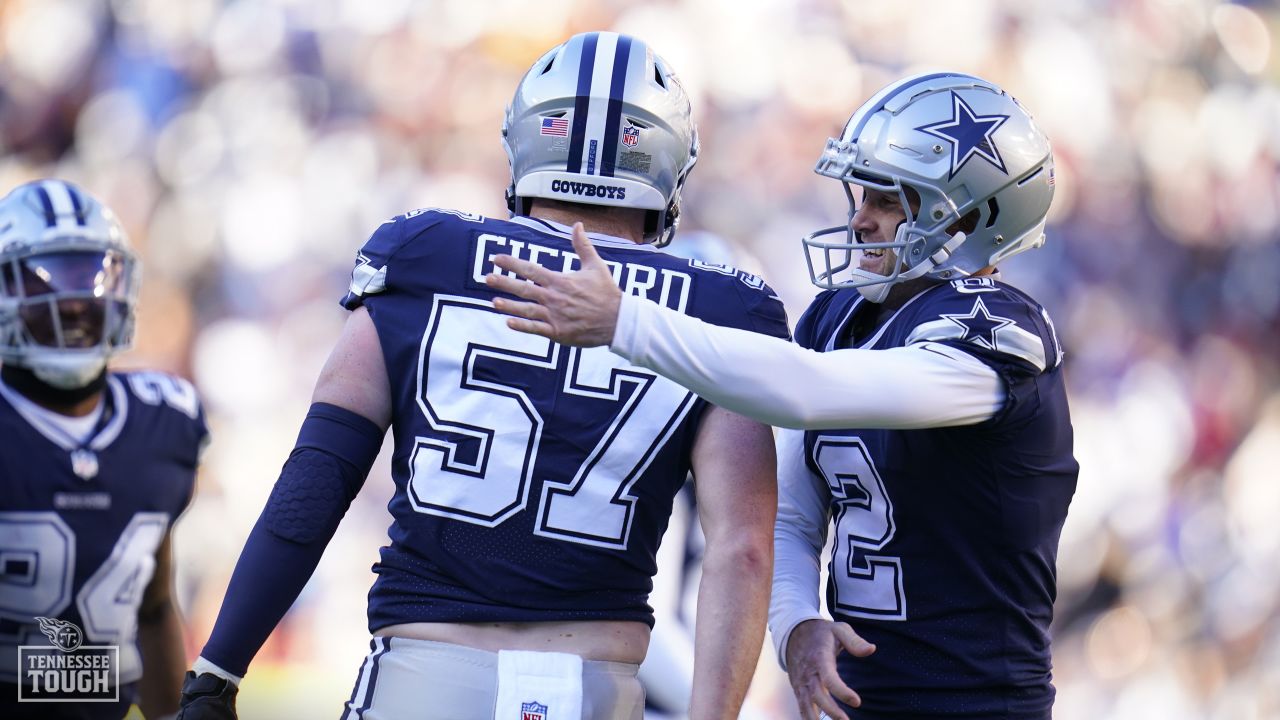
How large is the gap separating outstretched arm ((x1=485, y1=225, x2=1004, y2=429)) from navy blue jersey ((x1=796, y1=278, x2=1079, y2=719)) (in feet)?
0.59

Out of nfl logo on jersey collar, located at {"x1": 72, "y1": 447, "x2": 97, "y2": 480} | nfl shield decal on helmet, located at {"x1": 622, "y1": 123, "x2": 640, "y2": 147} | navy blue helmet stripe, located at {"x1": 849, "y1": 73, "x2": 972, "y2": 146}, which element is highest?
navy blue helmet stripe, located at {"x1": 849, "y1": 73, "x2": 972, "y2": 146}

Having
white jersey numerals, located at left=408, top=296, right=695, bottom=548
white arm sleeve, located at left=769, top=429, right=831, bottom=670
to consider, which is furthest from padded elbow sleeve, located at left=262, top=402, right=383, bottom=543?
white arm sleeve, located at left=769, top=429, right=831, bottom=670

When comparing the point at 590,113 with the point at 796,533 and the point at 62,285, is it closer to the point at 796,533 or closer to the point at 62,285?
the point at 796,533

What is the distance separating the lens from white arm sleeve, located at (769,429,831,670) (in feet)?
7.80

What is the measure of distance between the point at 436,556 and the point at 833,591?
744 millimetres

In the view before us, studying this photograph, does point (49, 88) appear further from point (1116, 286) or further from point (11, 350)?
point (1116, 286)

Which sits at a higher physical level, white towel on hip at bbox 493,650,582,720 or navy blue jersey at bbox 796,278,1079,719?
navy blue jersey at bbox 796,278,1079,719

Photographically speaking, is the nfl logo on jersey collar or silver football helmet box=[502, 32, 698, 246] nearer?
silver football helmet box=[502, 32, 698, 246]

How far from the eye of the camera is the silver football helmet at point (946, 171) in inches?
92.8

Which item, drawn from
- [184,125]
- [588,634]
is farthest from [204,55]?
[588,634]

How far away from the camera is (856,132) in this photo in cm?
245

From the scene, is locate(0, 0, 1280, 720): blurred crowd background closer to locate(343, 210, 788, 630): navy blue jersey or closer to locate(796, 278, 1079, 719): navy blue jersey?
locate(796, 278, 1079, 719): navy blue jersey

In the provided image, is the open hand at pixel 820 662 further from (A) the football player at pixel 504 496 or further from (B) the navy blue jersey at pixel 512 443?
(B) the navy blue jersey at pixel 512 443

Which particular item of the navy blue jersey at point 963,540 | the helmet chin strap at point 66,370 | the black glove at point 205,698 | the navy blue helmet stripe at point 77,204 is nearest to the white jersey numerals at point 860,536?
the navy blue jersey at point 963,540
